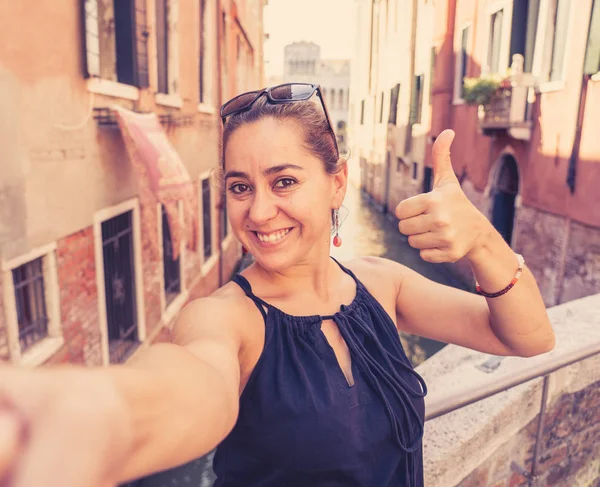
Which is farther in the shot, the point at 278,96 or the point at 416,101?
the point at 416,101

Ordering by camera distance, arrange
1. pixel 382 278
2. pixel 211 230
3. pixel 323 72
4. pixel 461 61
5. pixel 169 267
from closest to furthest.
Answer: pixel 382 278
pixel 169 267
pixel 211 230
pixel 461 61
pixel 323 72

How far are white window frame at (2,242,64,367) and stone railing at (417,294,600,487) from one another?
260 centimetres

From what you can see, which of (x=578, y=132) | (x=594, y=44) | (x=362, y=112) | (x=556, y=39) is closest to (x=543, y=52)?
(x=556, y=39)

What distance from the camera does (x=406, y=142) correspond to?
667 inches

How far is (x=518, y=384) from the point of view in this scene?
1.93 m

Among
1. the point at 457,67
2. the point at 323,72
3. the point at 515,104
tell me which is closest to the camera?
the point at 515,104

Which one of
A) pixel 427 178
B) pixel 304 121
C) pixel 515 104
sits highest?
pixel 515 104

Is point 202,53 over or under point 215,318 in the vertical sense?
over

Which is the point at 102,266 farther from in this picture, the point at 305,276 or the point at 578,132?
the point at 578,132

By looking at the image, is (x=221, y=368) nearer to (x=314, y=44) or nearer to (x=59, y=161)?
(x=59, y=161)

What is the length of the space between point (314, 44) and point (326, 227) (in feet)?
170

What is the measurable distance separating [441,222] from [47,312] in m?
3.58

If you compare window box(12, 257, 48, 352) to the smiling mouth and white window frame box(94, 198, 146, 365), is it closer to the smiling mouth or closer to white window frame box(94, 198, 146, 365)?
white window frame box(94, 198, 146, 365)

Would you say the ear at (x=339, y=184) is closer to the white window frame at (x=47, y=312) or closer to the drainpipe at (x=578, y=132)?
the white window frame at (x=47, y=312)
